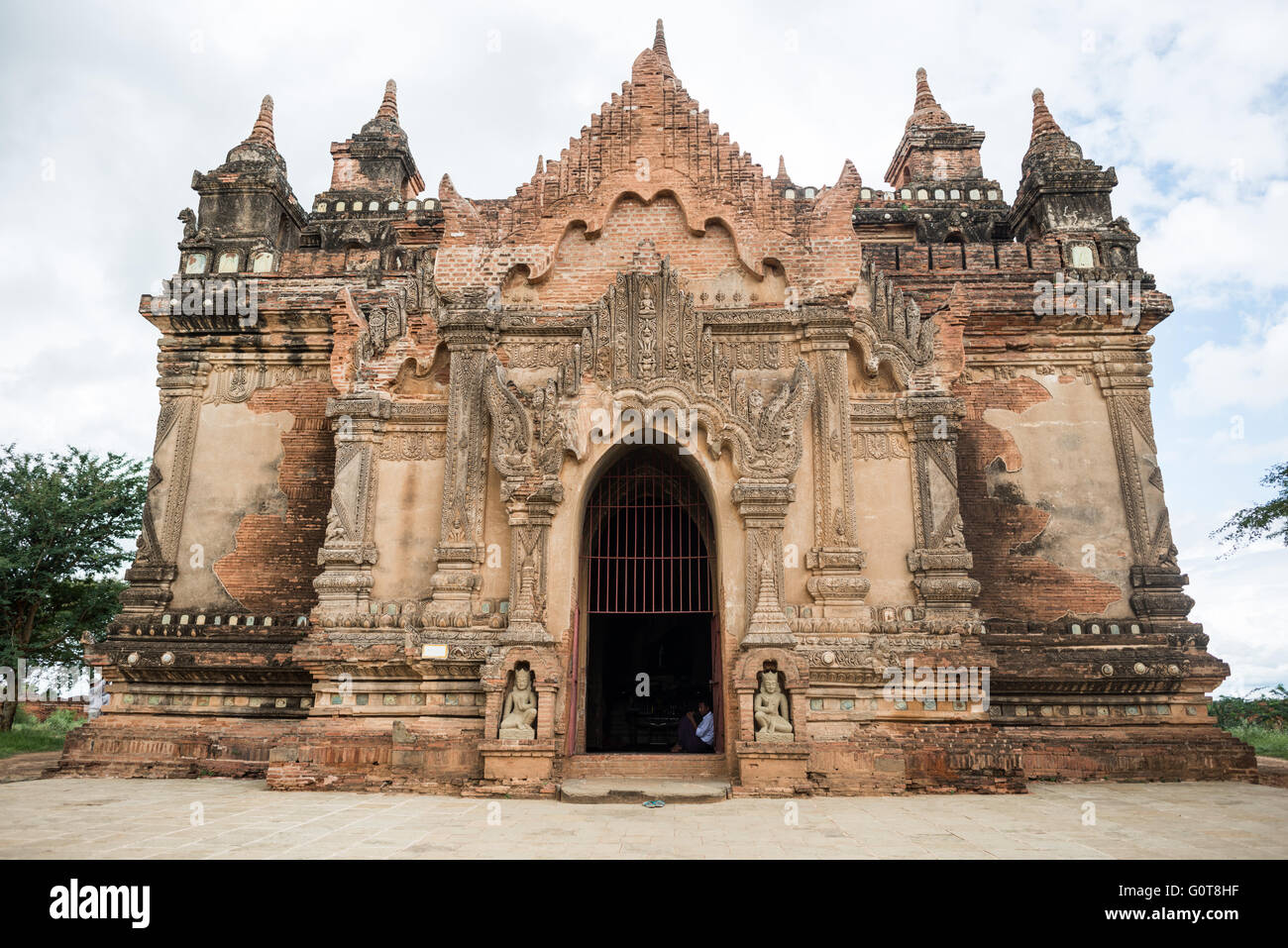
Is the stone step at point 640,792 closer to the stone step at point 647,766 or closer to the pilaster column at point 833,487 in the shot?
the stone step at point 647,766

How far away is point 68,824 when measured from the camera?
7914 mm

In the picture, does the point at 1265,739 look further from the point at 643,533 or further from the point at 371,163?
the point at 371,163

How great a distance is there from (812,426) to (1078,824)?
599cm

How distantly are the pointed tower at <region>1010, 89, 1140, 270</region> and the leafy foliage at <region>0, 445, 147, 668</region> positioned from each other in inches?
815

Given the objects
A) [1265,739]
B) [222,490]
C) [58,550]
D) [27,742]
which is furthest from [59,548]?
[1265,739]

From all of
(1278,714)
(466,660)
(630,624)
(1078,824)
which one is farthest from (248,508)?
(1278,714)

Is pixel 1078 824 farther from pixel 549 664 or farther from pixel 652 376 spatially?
pixel 652 376

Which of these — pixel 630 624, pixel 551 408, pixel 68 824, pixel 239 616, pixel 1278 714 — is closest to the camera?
pixel 68 824

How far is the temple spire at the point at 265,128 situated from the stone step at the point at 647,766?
13.3 m

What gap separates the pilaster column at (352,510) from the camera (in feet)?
39.1

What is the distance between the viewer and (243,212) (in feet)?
52.1

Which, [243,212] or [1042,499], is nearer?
[1042,499]

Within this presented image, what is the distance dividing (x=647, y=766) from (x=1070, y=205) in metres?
12.5
